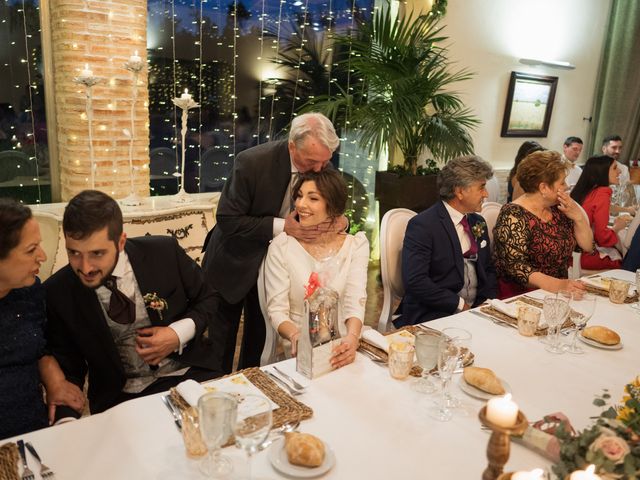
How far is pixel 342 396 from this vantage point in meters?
1.54

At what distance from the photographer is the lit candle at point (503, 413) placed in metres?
0.91

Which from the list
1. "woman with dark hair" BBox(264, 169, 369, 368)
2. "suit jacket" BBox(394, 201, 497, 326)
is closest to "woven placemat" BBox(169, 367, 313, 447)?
"woman with dark hair" BBox(264, 169, 369, 368)

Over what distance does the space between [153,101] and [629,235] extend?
A: 3.57m

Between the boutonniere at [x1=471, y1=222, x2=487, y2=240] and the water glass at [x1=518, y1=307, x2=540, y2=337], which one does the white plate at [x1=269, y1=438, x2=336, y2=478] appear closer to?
the water glass at [x1=518, y1=307, x2=540, y2=337]

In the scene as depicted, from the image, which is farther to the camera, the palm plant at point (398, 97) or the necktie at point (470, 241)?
the palm plant at point (398, 97)

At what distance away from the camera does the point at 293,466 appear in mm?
1214

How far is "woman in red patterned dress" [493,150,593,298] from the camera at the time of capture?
9.41ft

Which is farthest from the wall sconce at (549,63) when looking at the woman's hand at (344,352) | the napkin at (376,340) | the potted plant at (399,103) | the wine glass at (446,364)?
the wine glass at (446,364)

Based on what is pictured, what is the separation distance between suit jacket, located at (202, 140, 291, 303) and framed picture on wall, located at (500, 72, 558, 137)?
14.8ft

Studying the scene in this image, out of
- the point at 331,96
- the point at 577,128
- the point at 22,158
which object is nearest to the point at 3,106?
the point at 22,158

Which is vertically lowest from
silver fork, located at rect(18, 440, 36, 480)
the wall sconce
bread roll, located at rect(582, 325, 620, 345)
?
silver fork, located at rect(18, 440, 36, 480)

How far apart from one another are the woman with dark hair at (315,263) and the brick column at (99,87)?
90.6 inches

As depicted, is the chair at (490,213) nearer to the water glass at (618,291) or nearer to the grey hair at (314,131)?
the water glass at (618,291)

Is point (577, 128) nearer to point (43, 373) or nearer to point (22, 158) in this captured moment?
point (22, 158)
